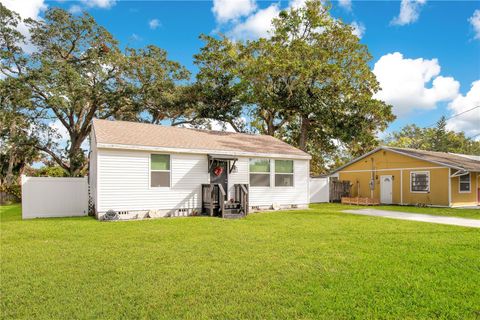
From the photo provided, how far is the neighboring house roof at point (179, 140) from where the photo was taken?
10727 mm

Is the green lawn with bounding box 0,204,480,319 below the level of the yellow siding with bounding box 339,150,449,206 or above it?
below

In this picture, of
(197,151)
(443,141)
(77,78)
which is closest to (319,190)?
A: (197,151)

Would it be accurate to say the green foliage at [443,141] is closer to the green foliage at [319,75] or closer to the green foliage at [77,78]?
the green foliage at [319,75]

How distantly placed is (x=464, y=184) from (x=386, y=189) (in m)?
3.95

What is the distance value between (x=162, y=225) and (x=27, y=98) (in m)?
17.6

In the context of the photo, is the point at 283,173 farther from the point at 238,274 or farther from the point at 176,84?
the point at 176,84

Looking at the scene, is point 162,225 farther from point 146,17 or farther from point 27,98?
point 27,98

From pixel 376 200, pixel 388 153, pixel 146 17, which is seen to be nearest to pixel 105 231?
pixel 146 17

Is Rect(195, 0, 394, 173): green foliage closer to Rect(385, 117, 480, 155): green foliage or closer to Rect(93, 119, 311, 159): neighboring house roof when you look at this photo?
Rect(93, 119, 311, 159): neighboring house roof

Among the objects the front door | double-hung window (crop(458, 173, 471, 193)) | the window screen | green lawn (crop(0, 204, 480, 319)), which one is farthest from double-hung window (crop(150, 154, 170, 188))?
the window screen

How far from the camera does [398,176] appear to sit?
1792 cm

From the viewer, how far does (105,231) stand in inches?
313

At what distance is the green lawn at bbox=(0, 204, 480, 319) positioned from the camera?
11.1ft

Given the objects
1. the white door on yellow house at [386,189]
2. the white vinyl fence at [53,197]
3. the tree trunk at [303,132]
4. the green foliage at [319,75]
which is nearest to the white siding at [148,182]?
the white vinyl fence at [53,197]
